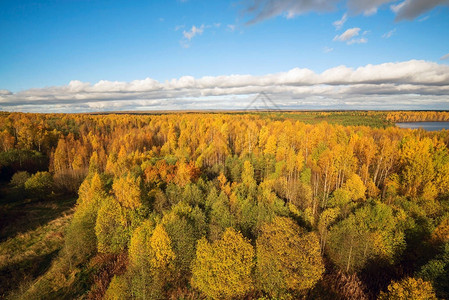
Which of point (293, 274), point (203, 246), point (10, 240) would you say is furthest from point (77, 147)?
point (293, 274)

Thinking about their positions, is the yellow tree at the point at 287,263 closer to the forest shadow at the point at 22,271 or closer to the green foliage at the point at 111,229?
the green foliage at the point at 111,229

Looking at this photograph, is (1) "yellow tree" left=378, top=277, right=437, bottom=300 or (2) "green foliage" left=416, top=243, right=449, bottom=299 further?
(2) "green foliage" left=416, top=243, right=449, bottom=299

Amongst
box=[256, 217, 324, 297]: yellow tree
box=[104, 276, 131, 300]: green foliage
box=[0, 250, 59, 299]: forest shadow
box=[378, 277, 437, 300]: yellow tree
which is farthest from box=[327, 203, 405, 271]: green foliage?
box=[0, 250, 59, 299]: forest shadow

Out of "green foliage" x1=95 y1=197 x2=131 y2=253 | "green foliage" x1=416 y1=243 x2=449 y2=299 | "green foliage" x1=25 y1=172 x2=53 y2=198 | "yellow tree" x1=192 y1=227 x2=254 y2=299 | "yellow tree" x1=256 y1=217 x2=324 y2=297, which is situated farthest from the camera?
"green foliage" x1=25 y1=172 x2=53 y2=198

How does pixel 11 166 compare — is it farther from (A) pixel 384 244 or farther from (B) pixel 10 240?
(A) pixel 384 244

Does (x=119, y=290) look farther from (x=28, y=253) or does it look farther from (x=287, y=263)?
(x=28, y=253)

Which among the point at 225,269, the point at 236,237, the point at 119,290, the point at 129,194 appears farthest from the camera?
Answer: the point at 129,194

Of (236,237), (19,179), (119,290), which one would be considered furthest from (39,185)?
(236,237)

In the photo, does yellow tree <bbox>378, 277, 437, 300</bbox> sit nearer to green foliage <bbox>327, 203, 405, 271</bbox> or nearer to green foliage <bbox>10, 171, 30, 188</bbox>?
green foliage <bbox>327, 203, 405, 271</bbox>

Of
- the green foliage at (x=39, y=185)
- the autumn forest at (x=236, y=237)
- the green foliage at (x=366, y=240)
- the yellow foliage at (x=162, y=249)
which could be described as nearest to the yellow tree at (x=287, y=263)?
the autumn forest at (x=236, y=237)
